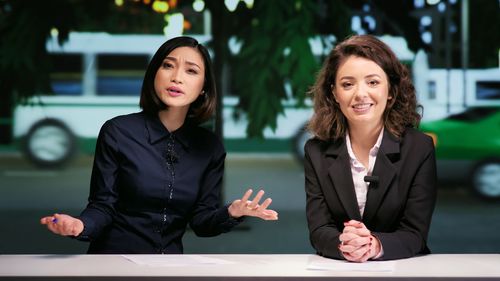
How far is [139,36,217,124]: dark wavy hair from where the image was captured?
2.42 metres

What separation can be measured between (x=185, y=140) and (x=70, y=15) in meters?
4.42

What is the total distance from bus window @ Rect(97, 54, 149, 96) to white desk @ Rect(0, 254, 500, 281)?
10.4 meters

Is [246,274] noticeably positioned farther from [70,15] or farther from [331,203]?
[70,15]

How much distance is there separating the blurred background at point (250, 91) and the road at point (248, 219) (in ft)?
0.07

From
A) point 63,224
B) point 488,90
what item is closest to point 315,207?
point 63,224

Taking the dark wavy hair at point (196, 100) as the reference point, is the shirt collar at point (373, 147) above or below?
below

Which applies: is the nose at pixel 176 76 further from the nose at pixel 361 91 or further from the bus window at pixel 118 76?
the bus window at pixel 118 76

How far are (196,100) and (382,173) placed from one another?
1.95 ft

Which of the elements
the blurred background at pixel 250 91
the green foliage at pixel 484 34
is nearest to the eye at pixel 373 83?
Answer: the blurred background at pixel 250 91

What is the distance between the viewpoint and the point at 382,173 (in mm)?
2303

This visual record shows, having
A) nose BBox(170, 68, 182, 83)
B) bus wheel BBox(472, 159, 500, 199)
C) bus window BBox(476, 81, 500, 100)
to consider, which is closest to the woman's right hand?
nose BBox(170, 68, 182, 83)

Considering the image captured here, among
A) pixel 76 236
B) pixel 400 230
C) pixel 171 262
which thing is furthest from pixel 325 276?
pixel 76 236

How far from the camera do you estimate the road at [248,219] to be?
6.72m

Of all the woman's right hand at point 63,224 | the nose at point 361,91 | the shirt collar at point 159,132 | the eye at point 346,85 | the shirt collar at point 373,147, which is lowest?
the woman's right hand at point 63,224
